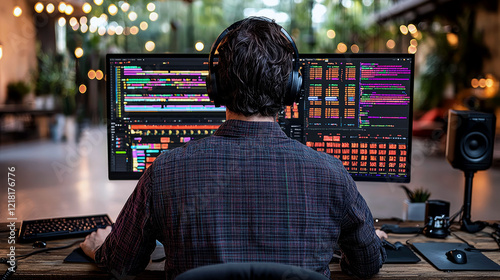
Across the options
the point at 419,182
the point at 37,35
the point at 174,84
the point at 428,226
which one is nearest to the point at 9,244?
the point at 174,84

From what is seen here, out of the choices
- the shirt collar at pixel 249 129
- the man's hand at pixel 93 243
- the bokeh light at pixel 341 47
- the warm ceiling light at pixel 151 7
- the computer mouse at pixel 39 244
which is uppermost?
the warm ceiling light at pixel 151 7

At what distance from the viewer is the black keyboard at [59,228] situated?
1505 mm

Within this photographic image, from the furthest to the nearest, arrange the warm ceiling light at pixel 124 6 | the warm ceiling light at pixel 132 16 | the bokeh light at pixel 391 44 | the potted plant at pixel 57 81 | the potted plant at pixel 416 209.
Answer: the bokeh light at pixel 391 44, the potted plant at pixel 57 81, the warm ceiling light at pixel 132 16, the warm ceiling light at pixel 124 6, the potted plant at pixel 416 209

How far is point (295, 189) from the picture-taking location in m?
0.99

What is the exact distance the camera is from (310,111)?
1.62 m

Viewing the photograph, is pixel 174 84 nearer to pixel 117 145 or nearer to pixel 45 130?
pixel 117 145

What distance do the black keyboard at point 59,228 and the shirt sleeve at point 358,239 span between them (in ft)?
2.84

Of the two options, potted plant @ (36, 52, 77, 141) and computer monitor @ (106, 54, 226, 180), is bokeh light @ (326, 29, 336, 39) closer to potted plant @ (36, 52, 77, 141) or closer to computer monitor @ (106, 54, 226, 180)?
potted plant @ (36, 52, 77, 141)

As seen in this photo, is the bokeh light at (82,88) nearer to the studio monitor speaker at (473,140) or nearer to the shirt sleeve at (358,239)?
the studio monitor speaker at (473,140)

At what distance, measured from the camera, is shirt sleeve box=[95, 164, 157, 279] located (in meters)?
1.02

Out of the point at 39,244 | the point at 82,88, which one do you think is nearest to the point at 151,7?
the point at 82,88

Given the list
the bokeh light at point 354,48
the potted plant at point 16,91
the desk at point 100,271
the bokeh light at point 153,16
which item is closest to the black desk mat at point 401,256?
the desk at point 100,271

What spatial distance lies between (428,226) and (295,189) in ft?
2.70

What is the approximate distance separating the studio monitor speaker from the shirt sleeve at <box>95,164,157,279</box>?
1160mm
